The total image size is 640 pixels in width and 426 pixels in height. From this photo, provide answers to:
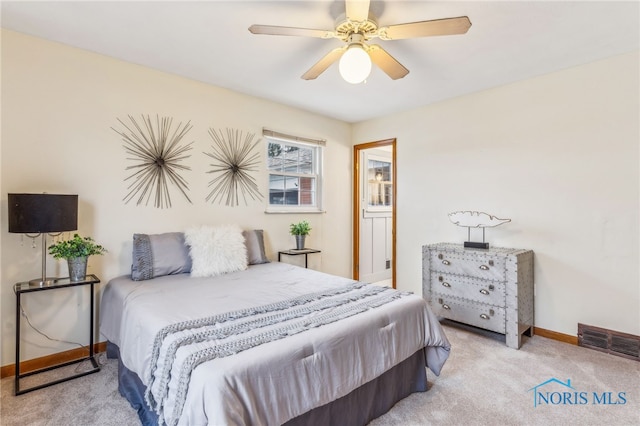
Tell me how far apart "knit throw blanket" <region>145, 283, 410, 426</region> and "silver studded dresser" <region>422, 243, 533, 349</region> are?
1452 millimetres

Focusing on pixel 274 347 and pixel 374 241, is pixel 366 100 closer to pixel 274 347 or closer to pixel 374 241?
pixel 374 241

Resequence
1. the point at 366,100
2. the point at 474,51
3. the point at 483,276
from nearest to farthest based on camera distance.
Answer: the point at 474,51 < the point at 483,276 < the point at 366,100

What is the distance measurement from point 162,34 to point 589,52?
3.41m

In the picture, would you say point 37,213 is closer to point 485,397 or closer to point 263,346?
point 263,346

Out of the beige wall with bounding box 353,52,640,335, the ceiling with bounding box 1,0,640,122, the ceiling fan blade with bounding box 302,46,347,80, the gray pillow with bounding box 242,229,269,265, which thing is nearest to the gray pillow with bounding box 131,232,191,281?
the gray pillow with bounding box 242,229,269,265

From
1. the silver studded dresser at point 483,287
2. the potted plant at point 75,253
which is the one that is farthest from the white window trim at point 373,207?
the potted plant at point 75,253

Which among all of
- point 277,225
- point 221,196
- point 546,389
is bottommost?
point 546,389

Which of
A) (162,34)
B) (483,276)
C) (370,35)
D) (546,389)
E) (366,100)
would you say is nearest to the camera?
(370,35)

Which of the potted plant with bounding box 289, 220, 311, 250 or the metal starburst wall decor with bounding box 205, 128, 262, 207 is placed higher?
the metal starburst wall decor with bounding box 205, 128, 262, 207

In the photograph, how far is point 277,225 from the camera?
13.0 feet

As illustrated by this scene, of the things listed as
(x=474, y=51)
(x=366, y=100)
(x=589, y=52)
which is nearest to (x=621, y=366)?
(x=589, y=52)

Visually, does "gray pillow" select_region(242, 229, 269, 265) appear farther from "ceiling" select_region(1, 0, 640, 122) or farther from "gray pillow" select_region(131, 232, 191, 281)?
"ceiling" select_region(1, 0, 640, 122)

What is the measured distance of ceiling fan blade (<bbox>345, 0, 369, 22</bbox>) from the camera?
1.69 meters

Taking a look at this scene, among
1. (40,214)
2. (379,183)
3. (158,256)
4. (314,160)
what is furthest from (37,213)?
(379,183)
